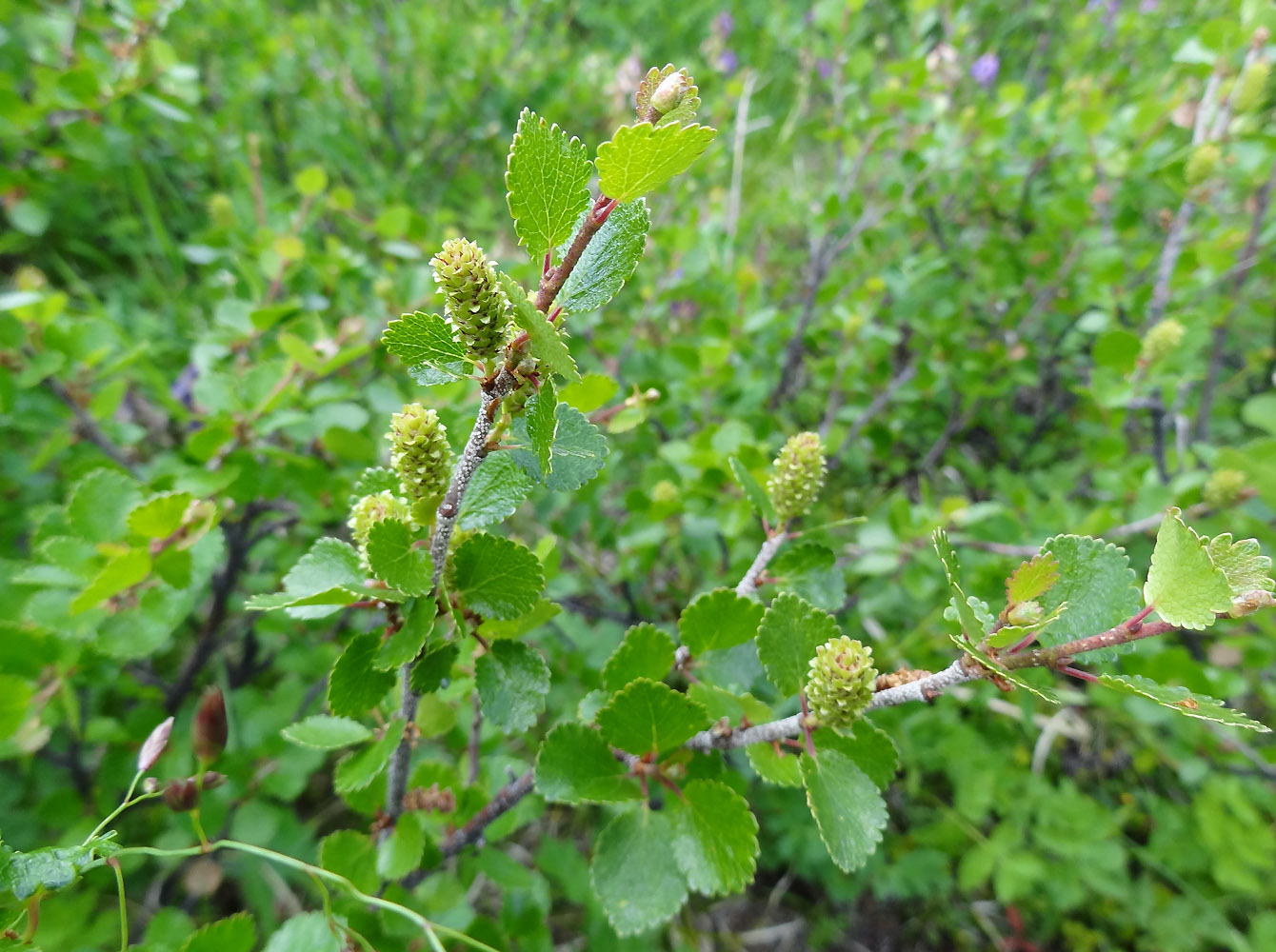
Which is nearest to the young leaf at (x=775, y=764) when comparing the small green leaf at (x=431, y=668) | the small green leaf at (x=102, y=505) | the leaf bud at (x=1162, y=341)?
the small green leaf at (x=431, y=668)

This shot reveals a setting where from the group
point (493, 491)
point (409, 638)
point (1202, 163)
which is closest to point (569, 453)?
point (493, 491)

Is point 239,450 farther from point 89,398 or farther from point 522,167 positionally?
point 522,167

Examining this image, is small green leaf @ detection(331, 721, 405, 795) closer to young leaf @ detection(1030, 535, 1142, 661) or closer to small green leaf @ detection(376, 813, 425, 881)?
small green leaf @ detection(376, 813, 425, 881)

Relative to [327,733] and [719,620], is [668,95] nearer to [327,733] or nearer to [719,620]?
[719,620]

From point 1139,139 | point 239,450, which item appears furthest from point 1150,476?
point 239,450

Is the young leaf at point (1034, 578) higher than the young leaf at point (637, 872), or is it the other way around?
the young leaf at point (1034, 578)

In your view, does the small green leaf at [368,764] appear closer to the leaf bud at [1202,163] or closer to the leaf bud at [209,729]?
the leaf bud at [209,729]
